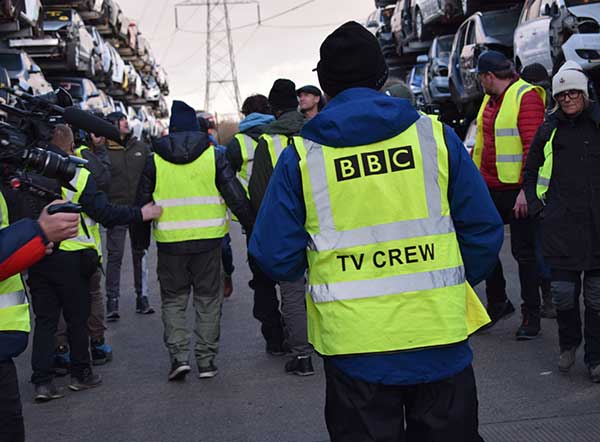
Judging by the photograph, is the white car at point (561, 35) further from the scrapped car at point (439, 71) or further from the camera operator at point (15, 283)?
the scrapped car at point (439, 71)

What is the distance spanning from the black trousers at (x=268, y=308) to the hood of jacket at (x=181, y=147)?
1061 millimetres

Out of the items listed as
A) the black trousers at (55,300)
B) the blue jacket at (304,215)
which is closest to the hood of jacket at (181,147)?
the black trousers at (55,300)

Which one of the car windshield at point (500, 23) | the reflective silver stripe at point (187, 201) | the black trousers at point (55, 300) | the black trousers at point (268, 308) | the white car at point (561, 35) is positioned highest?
the car windshield at point (500, 23)

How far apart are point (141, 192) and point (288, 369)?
5.15ft

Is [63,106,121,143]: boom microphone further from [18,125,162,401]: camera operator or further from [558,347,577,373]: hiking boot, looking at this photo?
[558,347,577,373]: hiking boot

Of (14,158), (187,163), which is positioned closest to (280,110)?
(187,163)

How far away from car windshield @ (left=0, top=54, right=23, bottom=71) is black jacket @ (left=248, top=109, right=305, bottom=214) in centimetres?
1342

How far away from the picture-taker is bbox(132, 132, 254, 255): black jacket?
6.70 metres

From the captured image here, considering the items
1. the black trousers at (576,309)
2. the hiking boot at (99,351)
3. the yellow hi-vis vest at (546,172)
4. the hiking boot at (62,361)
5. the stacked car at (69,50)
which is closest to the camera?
the black trousers at (576,309)

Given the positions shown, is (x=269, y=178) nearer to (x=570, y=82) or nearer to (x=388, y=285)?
(x=570, y=82)

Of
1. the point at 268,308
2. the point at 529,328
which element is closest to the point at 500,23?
the point at 529,328

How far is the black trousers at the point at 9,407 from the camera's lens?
12.0 feet

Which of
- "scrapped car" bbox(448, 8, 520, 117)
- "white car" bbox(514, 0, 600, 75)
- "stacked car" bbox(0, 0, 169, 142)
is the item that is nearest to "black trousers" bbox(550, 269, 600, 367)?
"white car" bbox(514, 0, 600, 75)

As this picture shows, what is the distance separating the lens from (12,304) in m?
3.73
